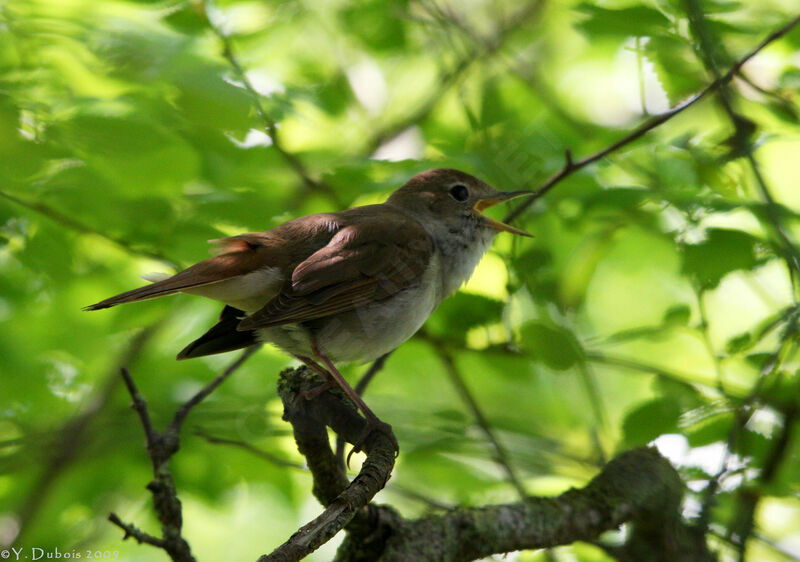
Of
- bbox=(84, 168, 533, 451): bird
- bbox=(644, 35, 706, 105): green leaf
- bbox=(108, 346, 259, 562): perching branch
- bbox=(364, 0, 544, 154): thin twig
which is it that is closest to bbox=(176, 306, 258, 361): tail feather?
bbox=(84, 168, 533, 451): bird

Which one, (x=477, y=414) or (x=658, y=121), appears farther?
(x=477, y=414)

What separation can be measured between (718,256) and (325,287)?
5.09 ft

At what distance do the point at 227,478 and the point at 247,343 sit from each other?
86 centimetres

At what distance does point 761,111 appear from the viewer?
366 centimetres

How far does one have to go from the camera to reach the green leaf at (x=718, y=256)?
8.39ft

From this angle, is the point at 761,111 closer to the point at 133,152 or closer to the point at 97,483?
the point at 133,152

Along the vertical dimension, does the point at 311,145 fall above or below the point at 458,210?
above

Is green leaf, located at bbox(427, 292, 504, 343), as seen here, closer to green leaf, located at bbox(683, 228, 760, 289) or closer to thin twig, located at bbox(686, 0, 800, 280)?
green leaf, located at bbox(683, 228, 760, 289)

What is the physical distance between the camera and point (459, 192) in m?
3.93

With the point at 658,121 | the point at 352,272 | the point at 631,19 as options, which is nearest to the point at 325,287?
the point at 352,272

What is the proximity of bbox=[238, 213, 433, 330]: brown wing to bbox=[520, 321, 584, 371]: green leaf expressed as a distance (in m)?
0.72

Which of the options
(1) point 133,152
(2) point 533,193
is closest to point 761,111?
(2) point 533,193

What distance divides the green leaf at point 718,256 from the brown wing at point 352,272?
118 centimetres

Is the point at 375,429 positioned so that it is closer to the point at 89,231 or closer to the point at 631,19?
the point at 89,231
